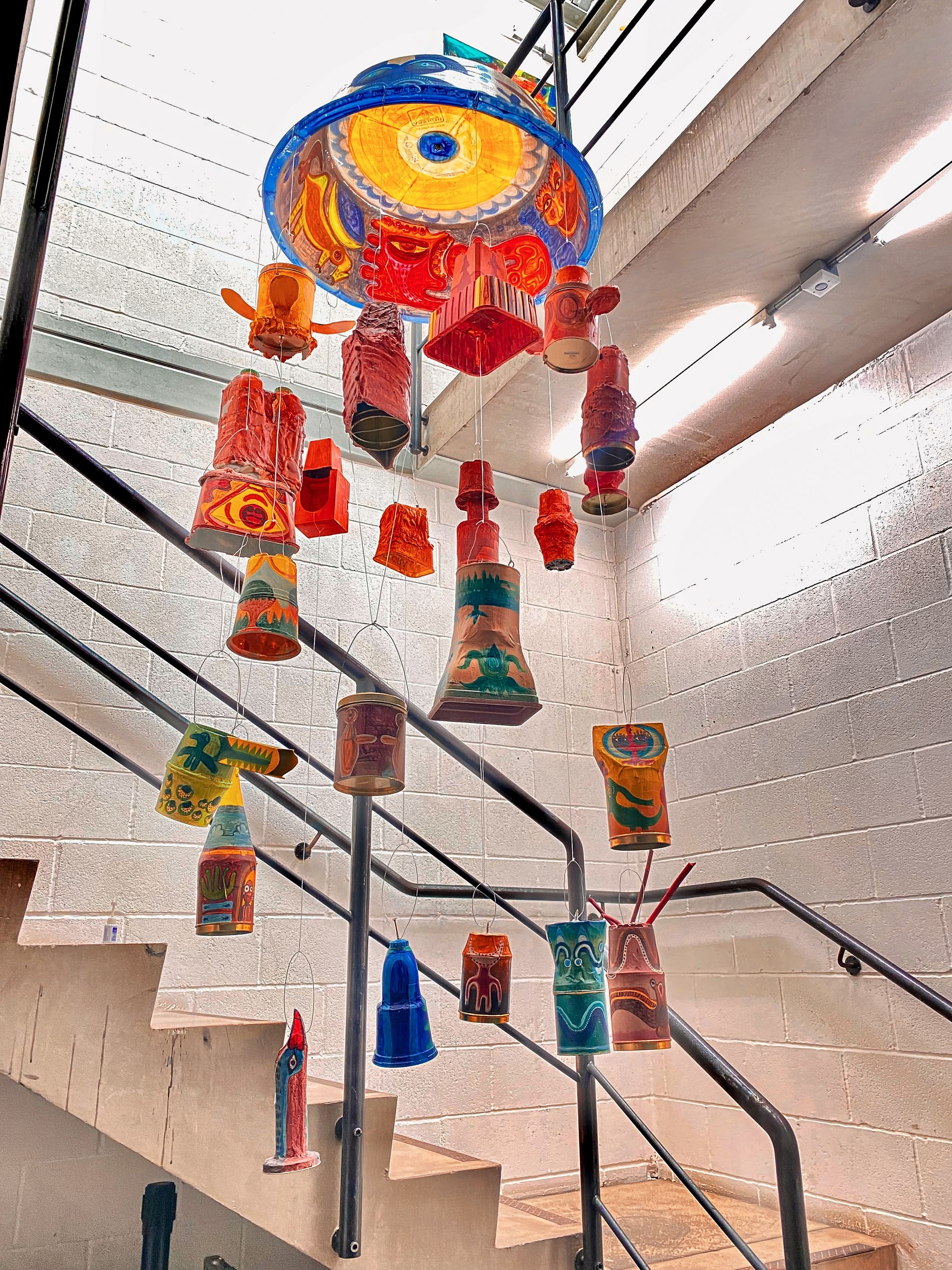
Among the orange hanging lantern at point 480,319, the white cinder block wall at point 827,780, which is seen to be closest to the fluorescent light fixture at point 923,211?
the white cinder block wall at point 827,780

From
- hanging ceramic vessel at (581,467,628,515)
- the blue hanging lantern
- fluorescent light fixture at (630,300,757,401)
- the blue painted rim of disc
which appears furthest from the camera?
fluorescent light fixture at (630,300,757,401)

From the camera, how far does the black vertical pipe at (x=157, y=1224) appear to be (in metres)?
2.11

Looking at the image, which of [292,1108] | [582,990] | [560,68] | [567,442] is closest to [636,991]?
[582,990]

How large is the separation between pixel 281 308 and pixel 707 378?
6.36ft

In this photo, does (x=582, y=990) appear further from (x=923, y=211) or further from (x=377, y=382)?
(x=923, y=211)

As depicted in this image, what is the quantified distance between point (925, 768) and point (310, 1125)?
→ 1976 millimetres

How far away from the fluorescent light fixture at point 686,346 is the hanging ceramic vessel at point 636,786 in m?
1.64

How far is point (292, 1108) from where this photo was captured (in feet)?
5.62

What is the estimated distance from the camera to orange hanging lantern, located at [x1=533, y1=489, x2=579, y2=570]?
229 cm

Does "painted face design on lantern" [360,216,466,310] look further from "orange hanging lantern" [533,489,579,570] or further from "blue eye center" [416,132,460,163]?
"orange hanging lantern" [533,489,579,570]

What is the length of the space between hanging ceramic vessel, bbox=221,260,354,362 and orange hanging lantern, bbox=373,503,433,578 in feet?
1.35

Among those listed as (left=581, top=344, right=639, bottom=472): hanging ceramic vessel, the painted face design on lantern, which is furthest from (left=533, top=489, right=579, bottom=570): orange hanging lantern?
the painted face design on lantern

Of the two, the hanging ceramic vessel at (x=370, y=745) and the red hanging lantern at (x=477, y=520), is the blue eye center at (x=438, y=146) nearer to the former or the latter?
the red hanging lantern at (x=477, y=520)

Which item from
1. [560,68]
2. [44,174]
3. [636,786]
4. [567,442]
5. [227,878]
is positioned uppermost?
[560,68]
